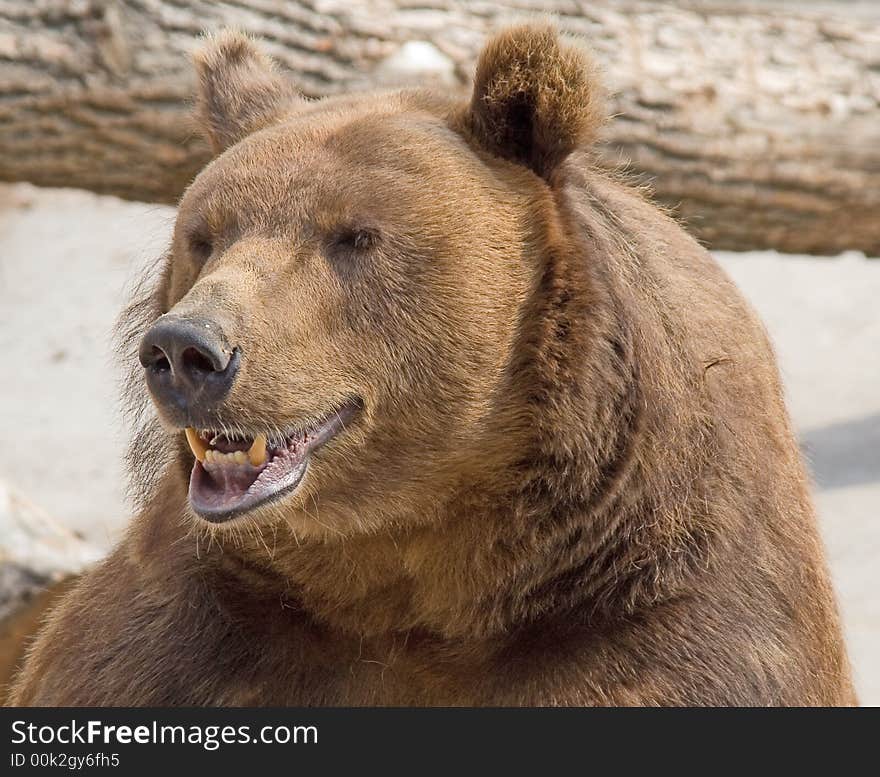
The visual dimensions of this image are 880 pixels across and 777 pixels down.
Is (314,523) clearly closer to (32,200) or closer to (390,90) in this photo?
(390,90)

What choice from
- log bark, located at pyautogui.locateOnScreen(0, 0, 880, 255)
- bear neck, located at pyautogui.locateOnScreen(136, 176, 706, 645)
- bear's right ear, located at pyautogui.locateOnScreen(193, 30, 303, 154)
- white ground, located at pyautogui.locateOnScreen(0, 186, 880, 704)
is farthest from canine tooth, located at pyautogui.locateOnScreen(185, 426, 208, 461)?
white ground, located at pyautogui.locateOnScreen(0, 186, 880, 704)

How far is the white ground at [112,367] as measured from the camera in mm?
7973

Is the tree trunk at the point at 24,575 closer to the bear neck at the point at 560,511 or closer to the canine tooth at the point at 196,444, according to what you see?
the bear neck at the point at 560,511

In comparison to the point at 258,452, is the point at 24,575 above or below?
below

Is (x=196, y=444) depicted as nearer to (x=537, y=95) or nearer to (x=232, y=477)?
(x=232, y=477)

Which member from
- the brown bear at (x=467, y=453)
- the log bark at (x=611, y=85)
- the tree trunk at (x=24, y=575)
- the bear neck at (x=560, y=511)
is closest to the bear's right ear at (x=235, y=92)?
the brown bear at (x=467, y=453)

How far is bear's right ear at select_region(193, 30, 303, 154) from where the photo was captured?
439 centimetres

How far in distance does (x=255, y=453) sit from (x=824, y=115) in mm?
4571

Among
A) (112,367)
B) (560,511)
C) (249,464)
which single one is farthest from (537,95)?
(112,367)

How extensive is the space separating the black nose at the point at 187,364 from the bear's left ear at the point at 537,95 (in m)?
0.95

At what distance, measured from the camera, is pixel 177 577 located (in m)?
4.11

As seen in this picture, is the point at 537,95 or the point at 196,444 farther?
the point at 537,95

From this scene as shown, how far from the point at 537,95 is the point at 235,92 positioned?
0.97m

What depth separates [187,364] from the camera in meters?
3.46
